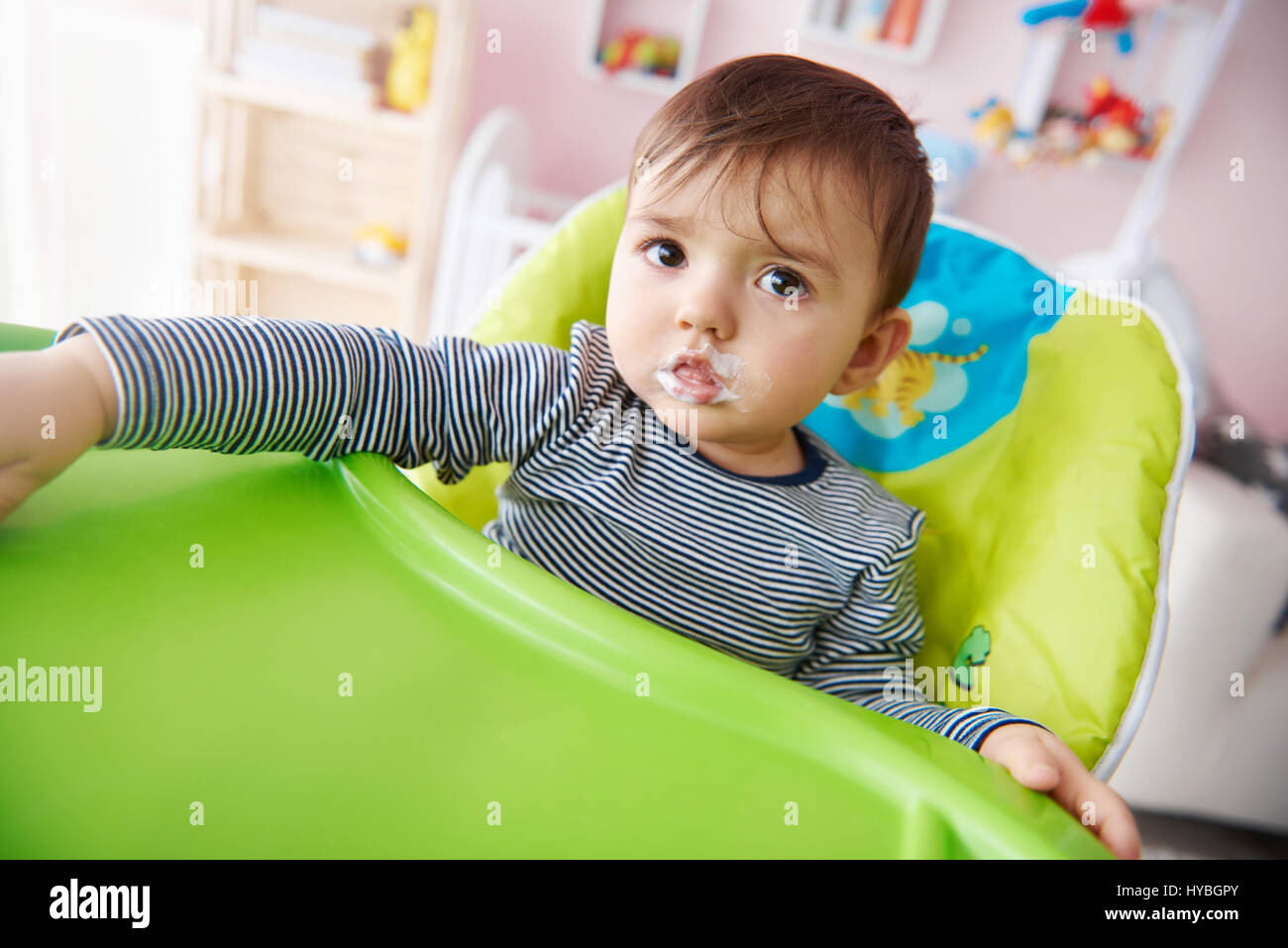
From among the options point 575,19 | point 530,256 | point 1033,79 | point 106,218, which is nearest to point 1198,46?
point 1033,79

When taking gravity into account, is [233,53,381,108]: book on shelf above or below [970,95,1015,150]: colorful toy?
below

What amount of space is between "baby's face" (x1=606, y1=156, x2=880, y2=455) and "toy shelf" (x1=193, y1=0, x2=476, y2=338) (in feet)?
4.79

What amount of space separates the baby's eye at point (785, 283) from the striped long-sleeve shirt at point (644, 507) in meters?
0.16

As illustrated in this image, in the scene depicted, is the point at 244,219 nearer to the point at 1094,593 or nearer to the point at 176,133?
the point at 176,133

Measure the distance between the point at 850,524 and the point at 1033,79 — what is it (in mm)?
1818

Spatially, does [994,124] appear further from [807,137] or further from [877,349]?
[807,137]

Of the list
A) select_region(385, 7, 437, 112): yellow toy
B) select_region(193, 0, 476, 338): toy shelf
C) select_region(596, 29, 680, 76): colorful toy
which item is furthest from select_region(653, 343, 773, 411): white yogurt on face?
select_region(596, 29, 680, 76): colorful toy

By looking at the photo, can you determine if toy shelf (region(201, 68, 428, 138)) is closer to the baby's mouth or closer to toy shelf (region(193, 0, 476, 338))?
toy shelf (region(193, 0, 476, 338))

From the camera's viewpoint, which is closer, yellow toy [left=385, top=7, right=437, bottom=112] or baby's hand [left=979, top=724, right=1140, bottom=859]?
baby's hand [left=979, top=724, right=1140, bottom=859]

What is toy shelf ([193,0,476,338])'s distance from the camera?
190cm

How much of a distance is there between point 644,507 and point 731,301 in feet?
0.59

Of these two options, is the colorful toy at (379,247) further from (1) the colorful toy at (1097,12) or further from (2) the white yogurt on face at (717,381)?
(2) the white yogurt on face at (717,381)

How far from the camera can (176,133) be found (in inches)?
84.8
